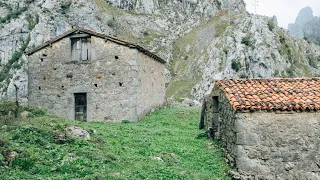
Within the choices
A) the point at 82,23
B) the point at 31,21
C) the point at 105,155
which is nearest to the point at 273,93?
the point at 105,155

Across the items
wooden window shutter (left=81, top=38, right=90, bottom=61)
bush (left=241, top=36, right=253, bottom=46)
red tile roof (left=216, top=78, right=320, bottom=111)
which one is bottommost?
red tile roof (left=216, top=78, right=320, bottom=111)

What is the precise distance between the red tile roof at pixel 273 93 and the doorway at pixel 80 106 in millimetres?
10173

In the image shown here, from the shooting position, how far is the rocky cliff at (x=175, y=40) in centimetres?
6191

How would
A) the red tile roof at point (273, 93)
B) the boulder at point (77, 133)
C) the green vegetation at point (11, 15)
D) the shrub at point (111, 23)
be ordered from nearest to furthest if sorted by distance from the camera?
1. the red tile roof at point (273, 93)
2. the boulder at point (77, 133)
3. the green vegetation at point (11, 15)
4. the shrub at point (111, 23)

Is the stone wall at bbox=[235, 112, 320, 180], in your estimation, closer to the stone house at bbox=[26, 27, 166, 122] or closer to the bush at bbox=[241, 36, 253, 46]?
the stone house at bbox=[26, 27, 166, 122]

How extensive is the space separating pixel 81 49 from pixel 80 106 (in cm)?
353

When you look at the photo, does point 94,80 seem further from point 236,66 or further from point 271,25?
point 271,25

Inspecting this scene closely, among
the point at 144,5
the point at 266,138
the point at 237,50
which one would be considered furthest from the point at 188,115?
the point at 144,5

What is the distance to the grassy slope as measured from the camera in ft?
25.8

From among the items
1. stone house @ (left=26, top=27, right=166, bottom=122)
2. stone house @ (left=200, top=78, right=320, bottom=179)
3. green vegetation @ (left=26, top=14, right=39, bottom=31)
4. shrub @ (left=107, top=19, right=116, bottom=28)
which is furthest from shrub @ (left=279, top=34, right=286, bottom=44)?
stone house @ (left=200, top=78, right=320, bottom=179)

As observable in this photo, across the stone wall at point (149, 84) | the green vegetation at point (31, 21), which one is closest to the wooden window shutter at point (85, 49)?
the stone wall at point (149, 84)

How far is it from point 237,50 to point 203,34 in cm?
1450

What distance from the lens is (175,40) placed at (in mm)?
76000

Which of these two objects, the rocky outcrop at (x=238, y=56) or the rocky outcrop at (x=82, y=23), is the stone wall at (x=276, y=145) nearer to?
the rocky outcrop at (x=238, y=56)
